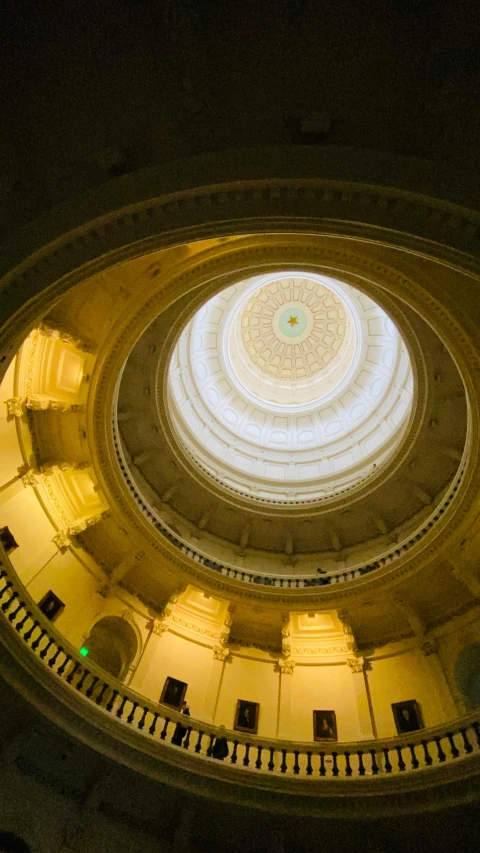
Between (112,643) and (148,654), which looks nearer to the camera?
(148,654)

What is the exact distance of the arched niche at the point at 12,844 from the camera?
28.5ft

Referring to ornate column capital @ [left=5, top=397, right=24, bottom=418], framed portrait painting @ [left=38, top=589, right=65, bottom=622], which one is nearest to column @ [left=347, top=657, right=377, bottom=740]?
framed portrait painting @ [left=38, top=589, right=65, bottom=622]

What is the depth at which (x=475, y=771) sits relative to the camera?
909 cm

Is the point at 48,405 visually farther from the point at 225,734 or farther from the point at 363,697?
the point at 363,697

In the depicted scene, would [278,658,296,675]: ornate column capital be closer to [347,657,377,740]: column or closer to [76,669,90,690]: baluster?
[347,657,377,740]: column

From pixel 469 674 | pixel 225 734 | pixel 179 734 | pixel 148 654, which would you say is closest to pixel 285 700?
pixel 225 734

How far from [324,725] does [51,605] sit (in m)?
8.32

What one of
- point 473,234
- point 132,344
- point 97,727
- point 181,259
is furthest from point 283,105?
point 97,727

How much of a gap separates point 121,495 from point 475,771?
11281 mm

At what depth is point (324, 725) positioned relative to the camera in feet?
44.3

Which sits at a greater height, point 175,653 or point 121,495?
point 121,495

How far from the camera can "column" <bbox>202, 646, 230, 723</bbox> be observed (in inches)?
542

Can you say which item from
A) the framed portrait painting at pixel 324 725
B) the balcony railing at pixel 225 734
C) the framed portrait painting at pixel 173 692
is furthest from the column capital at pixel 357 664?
the framed portrait painting at pixel 173 692

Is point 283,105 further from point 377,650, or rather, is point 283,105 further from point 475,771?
point 377,650
